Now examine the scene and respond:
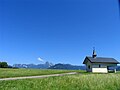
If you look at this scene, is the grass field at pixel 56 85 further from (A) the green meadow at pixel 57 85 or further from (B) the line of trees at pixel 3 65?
(B) the line of trees at pixel 3 65

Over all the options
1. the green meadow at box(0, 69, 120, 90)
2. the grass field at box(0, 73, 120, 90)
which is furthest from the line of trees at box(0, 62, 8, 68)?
the grass field at box(0, 73, 120, 90)

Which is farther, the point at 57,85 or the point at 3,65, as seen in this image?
the point at 3,65

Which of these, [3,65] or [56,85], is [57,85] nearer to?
[56,85]

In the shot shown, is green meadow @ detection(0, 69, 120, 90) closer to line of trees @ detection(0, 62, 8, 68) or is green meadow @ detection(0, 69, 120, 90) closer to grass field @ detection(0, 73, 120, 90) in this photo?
grass field @ detection(0, 73, 120, 90)

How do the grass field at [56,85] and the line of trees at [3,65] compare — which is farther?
the line of trees at [3,65]

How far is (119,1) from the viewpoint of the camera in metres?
5.37

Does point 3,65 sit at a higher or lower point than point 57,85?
higher

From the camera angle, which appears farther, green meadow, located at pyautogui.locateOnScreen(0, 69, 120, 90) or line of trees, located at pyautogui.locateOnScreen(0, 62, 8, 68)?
line of trees, located at pyautogui.locateOnScreen(0, 62, 8, 68)

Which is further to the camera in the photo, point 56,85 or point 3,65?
point 3,65

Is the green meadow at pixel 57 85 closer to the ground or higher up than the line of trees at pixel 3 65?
closer to the ground

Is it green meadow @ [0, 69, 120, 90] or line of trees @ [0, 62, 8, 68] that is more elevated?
line of trees @ [0, 62, 8, 68]

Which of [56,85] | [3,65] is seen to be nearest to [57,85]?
[56,85]

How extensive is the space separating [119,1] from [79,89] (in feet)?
49.6

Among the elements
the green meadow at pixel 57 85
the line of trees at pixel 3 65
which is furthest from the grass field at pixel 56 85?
the line of trees at pixel 3 65
